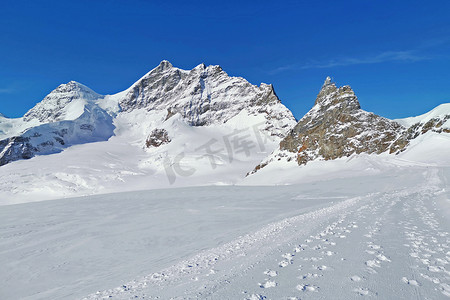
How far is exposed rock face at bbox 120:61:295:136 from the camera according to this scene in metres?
143

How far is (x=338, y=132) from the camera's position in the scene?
193 feet

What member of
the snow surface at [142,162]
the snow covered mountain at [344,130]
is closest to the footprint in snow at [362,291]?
the snow covered mountain at [344,130]

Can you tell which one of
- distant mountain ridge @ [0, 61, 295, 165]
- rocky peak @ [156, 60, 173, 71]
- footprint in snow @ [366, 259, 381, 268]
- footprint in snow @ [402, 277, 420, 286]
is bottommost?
footprint in snow @ [366, 259, 381, 268]

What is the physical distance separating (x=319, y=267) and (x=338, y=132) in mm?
58776

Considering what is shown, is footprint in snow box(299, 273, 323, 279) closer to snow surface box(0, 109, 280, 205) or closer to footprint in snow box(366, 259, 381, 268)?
footprint in snow box(366, 259, 381, 268)

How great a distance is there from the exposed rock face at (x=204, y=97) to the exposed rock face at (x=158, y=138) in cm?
2347

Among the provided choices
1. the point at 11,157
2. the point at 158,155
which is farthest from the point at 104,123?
the point at 158,155

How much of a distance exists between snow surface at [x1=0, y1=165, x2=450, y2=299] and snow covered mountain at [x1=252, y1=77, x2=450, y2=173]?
44180 millimetres

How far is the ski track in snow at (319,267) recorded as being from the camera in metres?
4.39

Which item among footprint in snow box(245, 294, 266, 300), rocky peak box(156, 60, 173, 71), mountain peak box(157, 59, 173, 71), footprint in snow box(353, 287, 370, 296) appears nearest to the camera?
footprint in snow box(353, 287, 370, 296)

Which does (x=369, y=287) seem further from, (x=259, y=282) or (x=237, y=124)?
(x=237, y=124)

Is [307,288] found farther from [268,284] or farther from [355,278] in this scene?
[355,278]

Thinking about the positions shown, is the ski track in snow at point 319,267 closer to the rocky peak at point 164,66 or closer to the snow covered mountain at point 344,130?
the snow covered mountain at point 344,130

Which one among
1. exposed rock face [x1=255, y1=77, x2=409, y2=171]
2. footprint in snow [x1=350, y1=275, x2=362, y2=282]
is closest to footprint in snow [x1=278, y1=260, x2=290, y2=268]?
footprint in snow [x1=350, y1=275, x2=362, y2=282]
